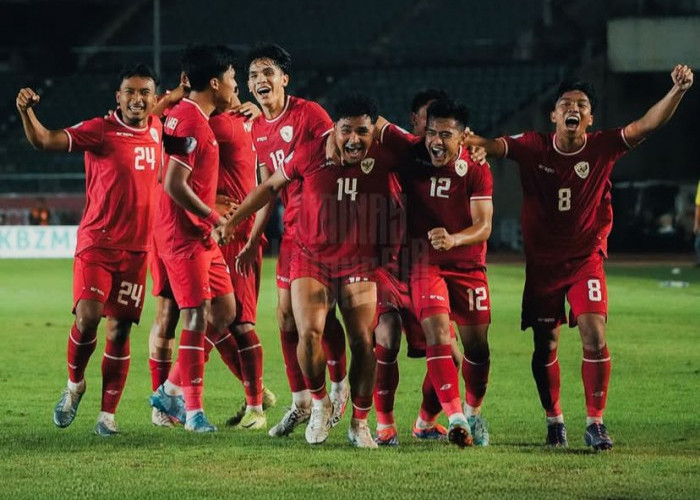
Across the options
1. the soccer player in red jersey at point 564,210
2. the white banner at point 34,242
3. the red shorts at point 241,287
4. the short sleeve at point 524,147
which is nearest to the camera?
the soccer player in red jersey at point 564,210

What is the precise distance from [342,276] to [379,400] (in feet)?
2.46

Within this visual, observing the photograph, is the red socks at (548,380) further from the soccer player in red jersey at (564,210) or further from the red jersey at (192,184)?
the red jersey at (192,184)

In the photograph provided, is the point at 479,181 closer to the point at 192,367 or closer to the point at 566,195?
the point at 566,195

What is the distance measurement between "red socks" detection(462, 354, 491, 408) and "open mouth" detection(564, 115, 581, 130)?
1421 mm

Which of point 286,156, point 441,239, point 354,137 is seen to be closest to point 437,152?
point 354,137

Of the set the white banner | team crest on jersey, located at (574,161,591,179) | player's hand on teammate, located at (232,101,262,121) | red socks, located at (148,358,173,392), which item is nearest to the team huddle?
team crest on jersey, located at (574,161,591,179)

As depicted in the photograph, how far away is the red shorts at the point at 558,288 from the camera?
7.95 m

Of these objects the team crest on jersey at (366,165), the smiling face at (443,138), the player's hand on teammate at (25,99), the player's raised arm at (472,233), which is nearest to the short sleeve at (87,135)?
the player's hand on teammate at (25,99)

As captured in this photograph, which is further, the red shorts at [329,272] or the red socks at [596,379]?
the red shorts at [329,272]

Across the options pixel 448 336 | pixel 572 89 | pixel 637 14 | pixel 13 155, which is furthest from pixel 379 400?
pixel 13 155

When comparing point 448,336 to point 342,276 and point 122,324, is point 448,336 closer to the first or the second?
point 342,276

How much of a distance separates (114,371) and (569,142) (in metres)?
3.03

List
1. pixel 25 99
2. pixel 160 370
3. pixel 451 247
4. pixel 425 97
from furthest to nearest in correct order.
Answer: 1. pixel 160 370
2. pixel 425 97
3. pixel 25 99
4. pixel 451 247

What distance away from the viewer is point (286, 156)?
8688 millimetres
